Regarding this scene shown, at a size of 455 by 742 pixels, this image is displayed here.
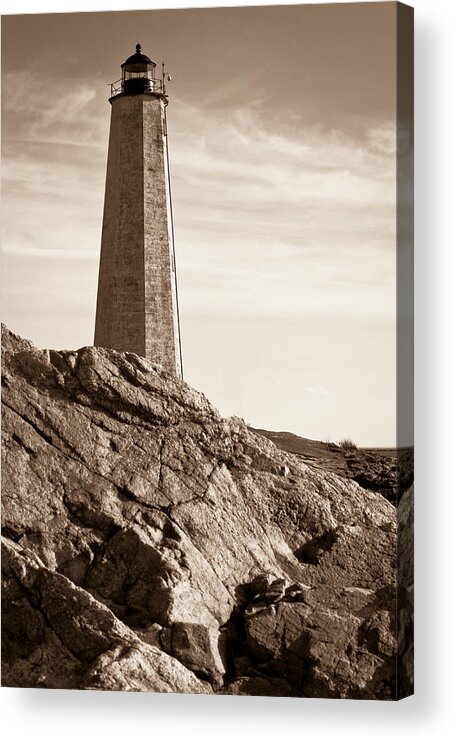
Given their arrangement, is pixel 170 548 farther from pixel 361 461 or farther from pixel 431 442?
pixel 431 442

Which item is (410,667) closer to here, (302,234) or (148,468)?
(148,468)

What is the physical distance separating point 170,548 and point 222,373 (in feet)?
5.52

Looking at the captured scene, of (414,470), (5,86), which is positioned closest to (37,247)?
(5,86)

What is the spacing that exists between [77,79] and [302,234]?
254cm

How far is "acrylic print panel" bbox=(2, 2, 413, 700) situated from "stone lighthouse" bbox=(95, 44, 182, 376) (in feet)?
0.96

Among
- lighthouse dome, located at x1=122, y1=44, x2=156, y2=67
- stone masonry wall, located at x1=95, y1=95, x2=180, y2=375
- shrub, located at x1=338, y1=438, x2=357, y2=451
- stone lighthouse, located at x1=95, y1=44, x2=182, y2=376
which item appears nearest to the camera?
shrub, located at x1=338, y1=438, x2=357, y2=451

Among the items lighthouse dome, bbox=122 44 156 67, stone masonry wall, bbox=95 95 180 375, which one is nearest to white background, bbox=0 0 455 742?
lighthouse dome, bbox=122 44 156 67

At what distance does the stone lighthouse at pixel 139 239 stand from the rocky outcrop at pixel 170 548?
2.72 ft

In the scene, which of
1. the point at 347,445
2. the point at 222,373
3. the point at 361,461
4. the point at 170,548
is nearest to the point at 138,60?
the point at 222,373

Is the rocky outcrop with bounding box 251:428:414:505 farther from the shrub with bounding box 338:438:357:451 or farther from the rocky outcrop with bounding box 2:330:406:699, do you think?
the rocky outcrop with bounding box 2:330:406:699

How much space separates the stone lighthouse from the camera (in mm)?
12969

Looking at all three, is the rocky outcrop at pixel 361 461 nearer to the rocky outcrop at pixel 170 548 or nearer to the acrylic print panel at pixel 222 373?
the acrylic print panel at pixel 222 373

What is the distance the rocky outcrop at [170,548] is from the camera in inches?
441

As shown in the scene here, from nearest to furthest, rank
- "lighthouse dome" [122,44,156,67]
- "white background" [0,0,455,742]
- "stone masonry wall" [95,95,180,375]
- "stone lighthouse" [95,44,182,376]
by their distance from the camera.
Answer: "white background" [0,0,455,742]
"lighthouse dome" [122,44,156,67]
"stone lighthouse" [95,44,182,376]
"stone masonry wall" [95,95,180,375]
